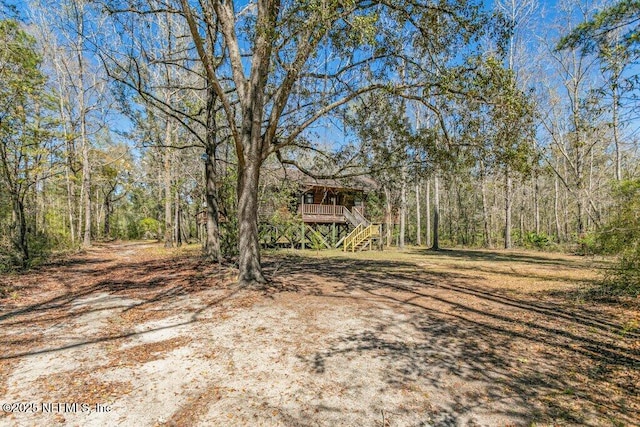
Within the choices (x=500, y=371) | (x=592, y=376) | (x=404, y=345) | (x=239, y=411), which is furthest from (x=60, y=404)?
(x=592, y=376)

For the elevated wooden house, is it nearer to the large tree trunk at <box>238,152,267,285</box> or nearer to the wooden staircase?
the wooden staircase

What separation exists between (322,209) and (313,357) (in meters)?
20.4

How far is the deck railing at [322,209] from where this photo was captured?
939 inches

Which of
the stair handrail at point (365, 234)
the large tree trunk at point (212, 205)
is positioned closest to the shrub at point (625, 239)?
the large tree trunk at point (212, 205)

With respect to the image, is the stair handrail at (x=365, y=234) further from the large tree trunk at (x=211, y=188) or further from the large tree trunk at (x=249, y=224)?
the large tree trunk at (x=249, y=224)

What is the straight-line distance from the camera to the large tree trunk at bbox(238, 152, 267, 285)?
27.0 feet

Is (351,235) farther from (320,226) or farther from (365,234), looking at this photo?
(320,226)

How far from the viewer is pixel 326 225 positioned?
87.1ft

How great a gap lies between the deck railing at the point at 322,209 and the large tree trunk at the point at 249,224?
600 inches

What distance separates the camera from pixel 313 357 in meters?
4.35

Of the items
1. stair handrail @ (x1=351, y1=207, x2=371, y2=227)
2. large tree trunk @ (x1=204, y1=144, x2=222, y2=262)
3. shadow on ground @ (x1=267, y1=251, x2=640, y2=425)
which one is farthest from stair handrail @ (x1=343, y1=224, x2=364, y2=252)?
shadow on ground @ (x1=267, y1=251, x2=640, y2=425)

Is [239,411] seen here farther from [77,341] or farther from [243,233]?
[243,233]

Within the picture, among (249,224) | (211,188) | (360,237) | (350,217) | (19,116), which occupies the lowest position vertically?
(360,237)

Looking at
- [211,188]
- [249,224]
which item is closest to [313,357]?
[249,224]
